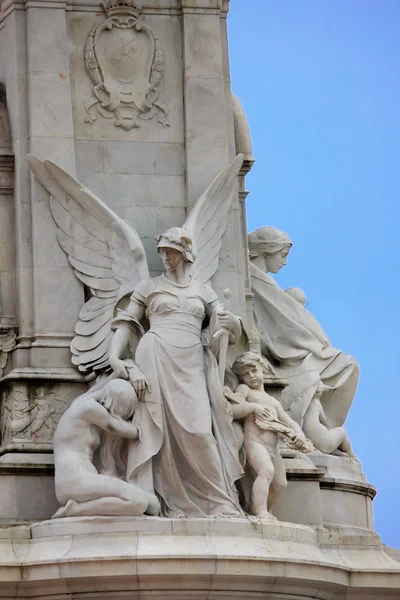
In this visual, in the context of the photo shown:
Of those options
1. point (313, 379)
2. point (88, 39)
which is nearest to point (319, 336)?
point (313, 379)

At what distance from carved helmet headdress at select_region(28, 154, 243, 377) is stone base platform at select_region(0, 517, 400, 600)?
249 centimetres

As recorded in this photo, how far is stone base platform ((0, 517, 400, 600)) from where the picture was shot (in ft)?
79.8

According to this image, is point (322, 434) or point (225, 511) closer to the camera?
point (225, 511)

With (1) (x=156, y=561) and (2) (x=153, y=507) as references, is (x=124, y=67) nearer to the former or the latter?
(2) (x=153, y=507)

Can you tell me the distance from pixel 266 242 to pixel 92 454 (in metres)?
5.32

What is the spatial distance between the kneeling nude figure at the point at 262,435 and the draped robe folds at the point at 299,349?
223cm

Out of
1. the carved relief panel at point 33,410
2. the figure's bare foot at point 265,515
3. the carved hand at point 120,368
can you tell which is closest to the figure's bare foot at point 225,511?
the figure's bare foot at point 265,515

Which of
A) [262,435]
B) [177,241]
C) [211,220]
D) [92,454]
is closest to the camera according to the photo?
[92,454]

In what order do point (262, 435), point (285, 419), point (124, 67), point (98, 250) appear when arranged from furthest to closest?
point (124, 67) → point (98, 250) → point (285, 419) → point (262, 435)

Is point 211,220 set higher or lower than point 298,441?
higher

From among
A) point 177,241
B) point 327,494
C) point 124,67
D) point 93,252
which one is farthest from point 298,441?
point 124,67

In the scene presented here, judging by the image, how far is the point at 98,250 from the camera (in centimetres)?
2684

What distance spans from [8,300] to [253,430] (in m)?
3.51

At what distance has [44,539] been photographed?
24844 mm
